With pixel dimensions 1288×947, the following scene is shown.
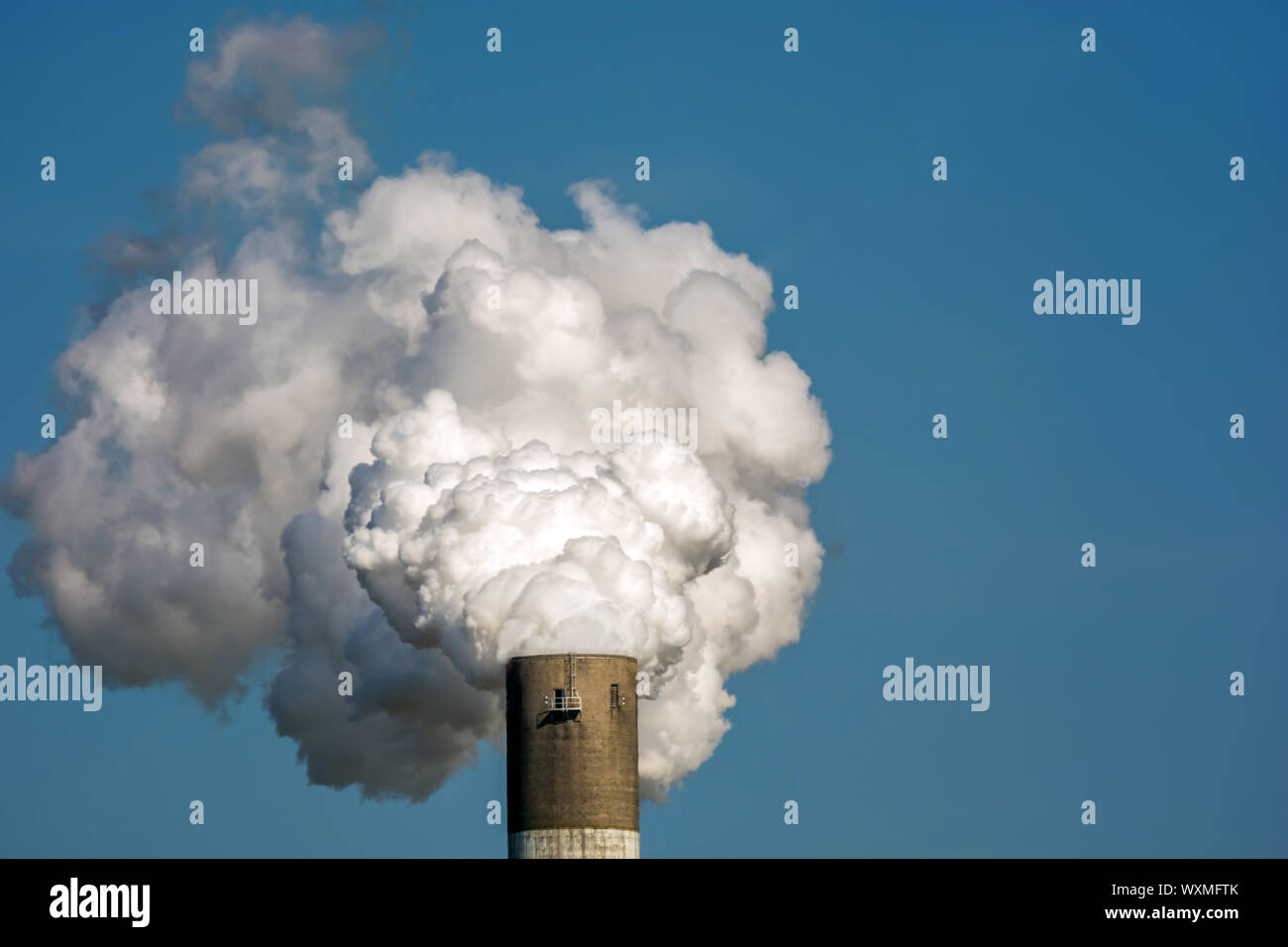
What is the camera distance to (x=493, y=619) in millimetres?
137875

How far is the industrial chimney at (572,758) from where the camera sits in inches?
5246

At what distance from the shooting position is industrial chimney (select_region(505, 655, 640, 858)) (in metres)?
133

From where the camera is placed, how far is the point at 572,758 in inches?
5285
